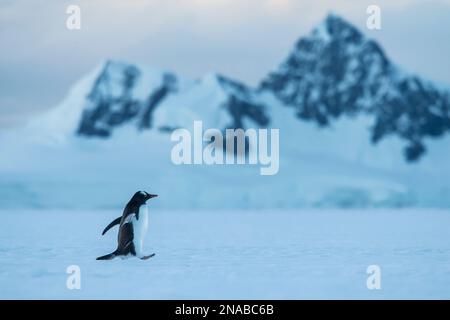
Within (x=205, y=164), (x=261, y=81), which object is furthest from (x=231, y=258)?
(x=261, y=81)

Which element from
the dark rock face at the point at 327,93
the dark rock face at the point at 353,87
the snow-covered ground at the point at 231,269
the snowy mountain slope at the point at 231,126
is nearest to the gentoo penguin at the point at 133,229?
the snow-covered ground at the point at 231,269

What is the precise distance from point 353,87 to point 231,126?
27.6 m

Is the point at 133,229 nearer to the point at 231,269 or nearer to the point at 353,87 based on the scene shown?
the point at 231,269

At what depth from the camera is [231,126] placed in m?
78.8

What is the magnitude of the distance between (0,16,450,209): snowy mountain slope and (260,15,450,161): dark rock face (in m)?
0.18

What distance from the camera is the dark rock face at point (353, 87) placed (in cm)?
9475

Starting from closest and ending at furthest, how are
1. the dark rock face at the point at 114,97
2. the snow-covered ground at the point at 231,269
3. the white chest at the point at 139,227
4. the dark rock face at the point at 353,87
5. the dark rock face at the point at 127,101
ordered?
the snow-covered ground at the point at 231,269, the white chest at the point at 139,227, the dark rock face at the point at 127,101, the dark rock face at the point at 114,97, the dark rock face at the point at 353,87

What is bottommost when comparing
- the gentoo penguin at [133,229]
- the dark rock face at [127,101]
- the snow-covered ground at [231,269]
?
the snow-covered ground at [231,269]

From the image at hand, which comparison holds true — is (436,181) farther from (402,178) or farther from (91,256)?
(91,256)

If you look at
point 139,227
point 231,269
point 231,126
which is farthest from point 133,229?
point 231,126

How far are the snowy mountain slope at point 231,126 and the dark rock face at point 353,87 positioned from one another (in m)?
0.18

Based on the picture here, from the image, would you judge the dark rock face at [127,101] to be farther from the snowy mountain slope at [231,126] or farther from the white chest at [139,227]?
the white chest at [139,227]

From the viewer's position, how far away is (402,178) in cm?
7969

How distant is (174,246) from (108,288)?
414cm
